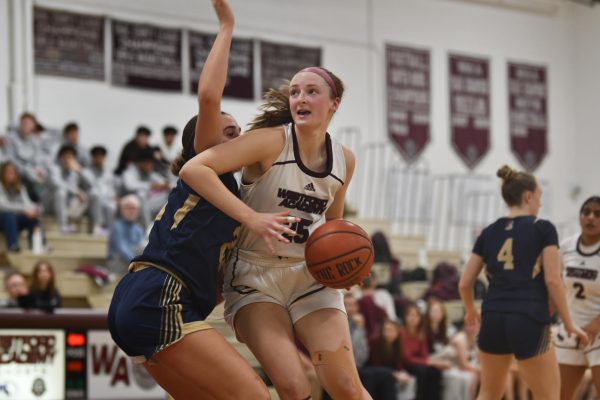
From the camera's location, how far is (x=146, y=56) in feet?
52.2

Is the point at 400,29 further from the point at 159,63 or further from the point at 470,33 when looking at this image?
the point at 159,63

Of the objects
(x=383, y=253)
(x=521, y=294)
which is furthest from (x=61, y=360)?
(x=383, y=253)

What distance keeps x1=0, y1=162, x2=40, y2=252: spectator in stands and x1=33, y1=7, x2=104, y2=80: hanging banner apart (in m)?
3.02

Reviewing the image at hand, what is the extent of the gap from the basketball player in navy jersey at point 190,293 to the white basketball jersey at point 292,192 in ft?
0.71

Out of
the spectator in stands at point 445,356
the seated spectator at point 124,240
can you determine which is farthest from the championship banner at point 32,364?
the seated spectator at point 124,240

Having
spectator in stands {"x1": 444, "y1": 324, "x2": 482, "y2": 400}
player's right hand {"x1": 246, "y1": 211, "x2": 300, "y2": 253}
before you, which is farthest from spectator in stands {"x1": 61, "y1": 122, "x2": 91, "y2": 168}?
player's right hand {"x1": 246, "y1": 211, "x2": 300, "y2": 253}

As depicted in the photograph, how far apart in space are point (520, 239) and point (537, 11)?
15.4m

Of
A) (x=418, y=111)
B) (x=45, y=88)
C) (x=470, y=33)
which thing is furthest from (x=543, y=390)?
(x=470, y=33)

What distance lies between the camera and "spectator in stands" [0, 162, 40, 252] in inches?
480

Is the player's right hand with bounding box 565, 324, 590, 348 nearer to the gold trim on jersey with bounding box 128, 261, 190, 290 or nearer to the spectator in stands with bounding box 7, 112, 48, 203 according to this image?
the gold trim on jersey with bounding box 128, 261, 190, 290

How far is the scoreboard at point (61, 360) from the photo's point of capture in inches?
261

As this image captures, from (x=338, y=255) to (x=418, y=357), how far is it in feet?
21.8

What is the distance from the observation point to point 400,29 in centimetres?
1877

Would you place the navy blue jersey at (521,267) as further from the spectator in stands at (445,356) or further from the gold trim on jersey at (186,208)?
the spectator in stands at (445,356)
